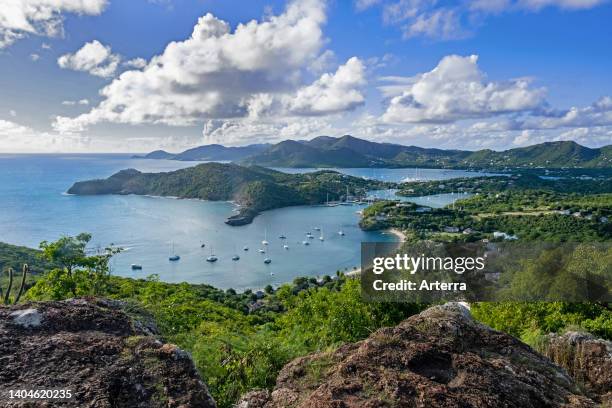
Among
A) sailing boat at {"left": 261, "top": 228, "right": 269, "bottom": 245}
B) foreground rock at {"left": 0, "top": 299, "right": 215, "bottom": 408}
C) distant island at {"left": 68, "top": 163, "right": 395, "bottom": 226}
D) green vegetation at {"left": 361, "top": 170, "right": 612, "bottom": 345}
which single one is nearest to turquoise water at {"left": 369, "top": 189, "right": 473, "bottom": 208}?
green vegetation at {"left": 361, "top": 170, "right": 612, "bottom": 345}

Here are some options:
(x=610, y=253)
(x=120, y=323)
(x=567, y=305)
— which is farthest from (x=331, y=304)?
(x=610, y=253)

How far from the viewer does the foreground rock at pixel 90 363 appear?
2676 mm

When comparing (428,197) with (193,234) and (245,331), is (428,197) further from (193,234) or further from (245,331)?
(245,331)

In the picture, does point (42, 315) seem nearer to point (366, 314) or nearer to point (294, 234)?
point (366, 314)

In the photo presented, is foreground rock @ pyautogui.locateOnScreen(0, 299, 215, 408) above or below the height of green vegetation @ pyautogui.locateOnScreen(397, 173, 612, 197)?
above

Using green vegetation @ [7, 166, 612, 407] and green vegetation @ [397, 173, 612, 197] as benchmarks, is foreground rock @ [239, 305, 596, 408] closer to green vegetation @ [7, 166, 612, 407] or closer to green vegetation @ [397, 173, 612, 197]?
green vegetation @ [7, 166, 612, 407]

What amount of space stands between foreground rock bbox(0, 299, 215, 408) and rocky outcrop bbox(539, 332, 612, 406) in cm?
344

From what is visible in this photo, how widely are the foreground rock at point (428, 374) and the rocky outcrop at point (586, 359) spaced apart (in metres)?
0.72

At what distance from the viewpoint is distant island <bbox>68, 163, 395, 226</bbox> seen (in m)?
112

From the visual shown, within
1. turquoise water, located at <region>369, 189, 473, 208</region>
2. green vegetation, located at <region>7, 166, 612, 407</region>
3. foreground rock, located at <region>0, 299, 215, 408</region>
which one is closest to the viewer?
foreground rock, located at <region>0, 299, 215, 408</region>

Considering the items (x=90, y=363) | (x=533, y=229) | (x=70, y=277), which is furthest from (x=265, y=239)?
(x=90, y=363)

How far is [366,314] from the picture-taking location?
748cm

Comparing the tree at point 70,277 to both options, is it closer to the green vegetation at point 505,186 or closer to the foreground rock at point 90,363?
the foreground rock at point 90,363

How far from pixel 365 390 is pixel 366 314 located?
482cm
